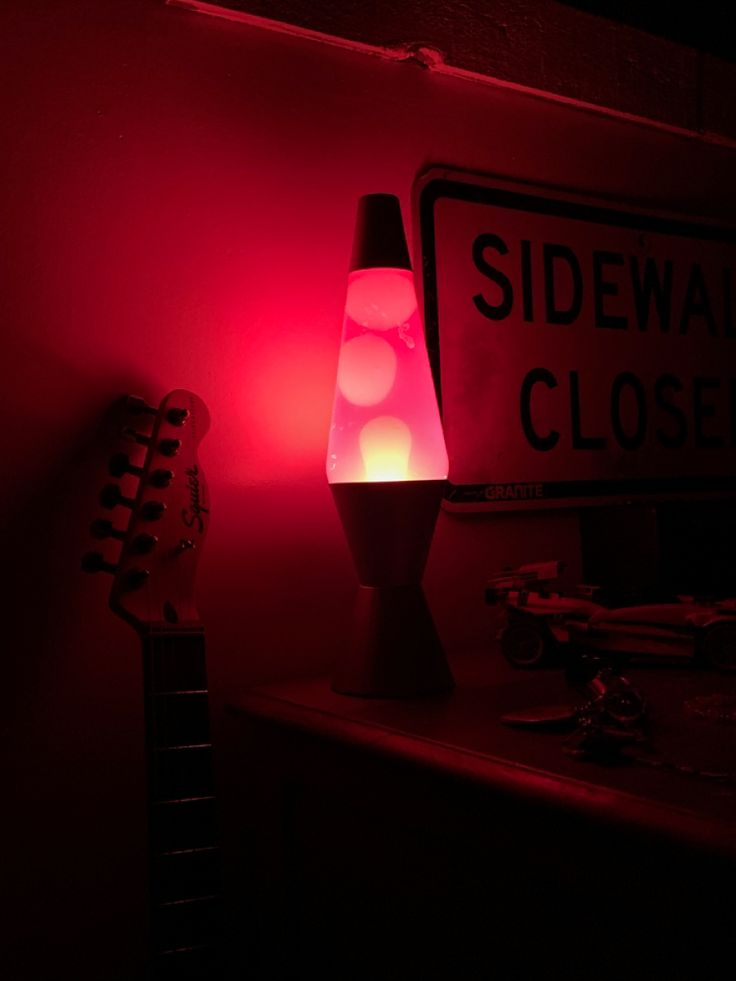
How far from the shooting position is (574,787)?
0.72m

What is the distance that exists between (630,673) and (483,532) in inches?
14.0

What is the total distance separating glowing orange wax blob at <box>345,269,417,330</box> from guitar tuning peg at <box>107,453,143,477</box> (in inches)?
11.9

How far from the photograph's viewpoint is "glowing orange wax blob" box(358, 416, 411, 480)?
109cm

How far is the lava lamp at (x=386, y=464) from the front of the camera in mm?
1066

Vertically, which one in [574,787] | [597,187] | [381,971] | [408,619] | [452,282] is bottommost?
[381,971]

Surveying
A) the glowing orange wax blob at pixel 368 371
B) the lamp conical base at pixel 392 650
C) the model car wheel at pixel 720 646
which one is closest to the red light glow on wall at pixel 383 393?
the glowing orange wax blob at pixel 368 371

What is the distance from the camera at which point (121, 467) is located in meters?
1.04

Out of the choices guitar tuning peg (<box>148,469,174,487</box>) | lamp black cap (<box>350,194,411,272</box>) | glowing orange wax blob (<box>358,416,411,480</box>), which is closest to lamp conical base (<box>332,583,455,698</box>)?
glowing orange wax blob (<box>358,416,411,480</box>)

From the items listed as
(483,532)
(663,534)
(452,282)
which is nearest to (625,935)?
(663,534)

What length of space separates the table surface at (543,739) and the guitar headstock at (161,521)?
16 centimetres

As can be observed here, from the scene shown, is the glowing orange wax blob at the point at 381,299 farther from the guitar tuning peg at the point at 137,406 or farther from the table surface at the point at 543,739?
the table surface at the point at 543,739

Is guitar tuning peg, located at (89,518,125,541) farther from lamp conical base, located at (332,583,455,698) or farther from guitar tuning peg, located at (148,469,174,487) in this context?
lamp conical base, located at (332,583,455,698)

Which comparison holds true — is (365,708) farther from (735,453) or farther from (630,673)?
(735,453)

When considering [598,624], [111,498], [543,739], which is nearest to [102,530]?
[111,498]
